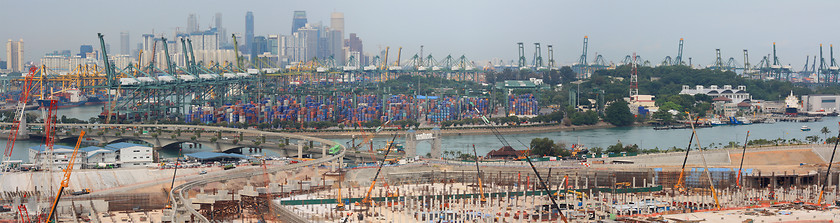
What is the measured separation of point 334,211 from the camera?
9883 mm

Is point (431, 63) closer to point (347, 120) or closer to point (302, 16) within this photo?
point (347, 120)

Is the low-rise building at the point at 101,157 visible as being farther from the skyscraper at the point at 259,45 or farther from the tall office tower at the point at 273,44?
the tall office tower at the point at 273,44

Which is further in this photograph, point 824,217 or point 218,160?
point 218,160

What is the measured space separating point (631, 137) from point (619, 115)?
381cm

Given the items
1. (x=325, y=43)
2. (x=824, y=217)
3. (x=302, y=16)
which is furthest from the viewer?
(x=302, y=16)

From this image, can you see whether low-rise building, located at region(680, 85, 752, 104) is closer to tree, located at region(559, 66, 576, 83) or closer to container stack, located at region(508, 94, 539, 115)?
tree, located at region(559, 66, 576, 83)

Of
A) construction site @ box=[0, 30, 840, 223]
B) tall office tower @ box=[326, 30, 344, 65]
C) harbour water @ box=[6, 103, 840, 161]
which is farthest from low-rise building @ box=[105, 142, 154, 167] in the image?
tall office tower @ box=[326, 30, 344, 65]

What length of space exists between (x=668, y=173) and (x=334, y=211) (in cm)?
471

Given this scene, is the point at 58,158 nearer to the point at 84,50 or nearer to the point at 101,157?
the point at 101,157

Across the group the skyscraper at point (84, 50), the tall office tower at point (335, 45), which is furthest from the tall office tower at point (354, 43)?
the skyscraper at point (84, 50)

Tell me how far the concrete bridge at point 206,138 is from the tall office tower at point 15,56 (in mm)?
28728

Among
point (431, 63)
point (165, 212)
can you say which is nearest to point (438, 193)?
point (165, 212)

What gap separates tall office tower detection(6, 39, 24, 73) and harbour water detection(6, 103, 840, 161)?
22.3m

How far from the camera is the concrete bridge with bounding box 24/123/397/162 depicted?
16016 mm
